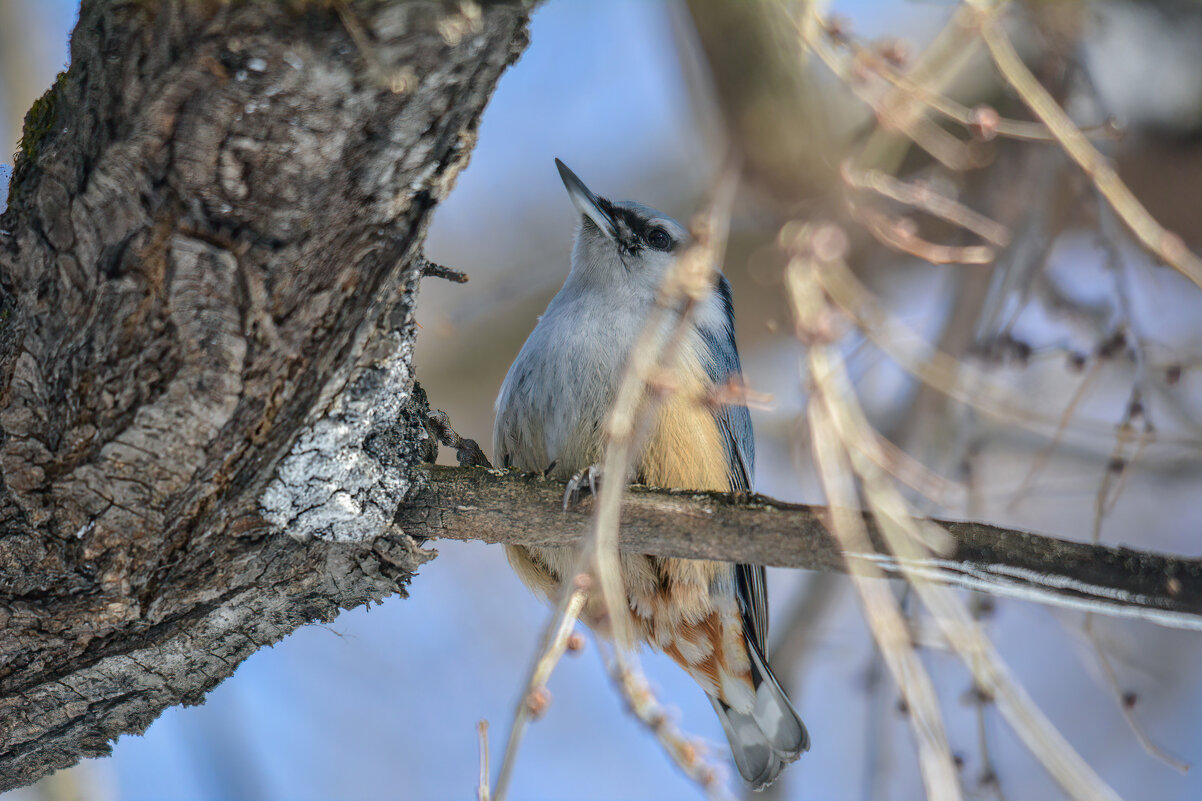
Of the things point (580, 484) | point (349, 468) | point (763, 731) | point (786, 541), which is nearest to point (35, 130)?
point (349, 468)

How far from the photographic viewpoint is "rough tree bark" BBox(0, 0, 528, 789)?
4.89ft

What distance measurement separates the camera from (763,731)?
10.5 feet

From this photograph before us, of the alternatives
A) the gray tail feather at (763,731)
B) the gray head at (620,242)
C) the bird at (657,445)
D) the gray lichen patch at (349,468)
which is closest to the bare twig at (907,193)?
the bird at (657,445)

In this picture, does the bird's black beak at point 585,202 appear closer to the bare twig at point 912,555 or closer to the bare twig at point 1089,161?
the bare twig at point 1089,161

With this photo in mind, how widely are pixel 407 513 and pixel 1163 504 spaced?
17.8 feet

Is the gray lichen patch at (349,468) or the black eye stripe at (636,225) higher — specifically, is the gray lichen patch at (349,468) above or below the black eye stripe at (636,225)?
below

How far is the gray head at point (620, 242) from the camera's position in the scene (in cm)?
335

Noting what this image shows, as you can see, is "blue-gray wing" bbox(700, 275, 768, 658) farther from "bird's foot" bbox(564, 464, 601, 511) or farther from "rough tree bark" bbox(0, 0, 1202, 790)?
"rough tree bark" bbox(0, 0, 1202, 790)

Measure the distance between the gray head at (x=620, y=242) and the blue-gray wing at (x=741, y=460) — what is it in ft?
1.02

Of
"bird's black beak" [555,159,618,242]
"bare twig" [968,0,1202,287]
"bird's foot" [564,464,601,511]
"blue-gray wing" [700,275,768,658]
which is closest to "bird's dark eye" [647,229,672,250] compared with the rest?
"bird's black beak" [555,159,618,242]

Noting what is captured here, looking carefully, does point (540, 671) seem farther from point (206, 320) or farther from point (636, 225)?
point (636, 225)

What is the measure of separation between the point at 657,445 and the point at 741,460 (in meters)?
0.51

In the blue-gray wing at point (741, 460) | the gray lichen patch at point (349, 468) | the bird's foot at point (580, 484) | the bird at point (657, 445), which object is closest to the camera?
the gray lichen patch at point (349, 468)

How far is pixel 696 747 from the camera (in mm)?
1599
